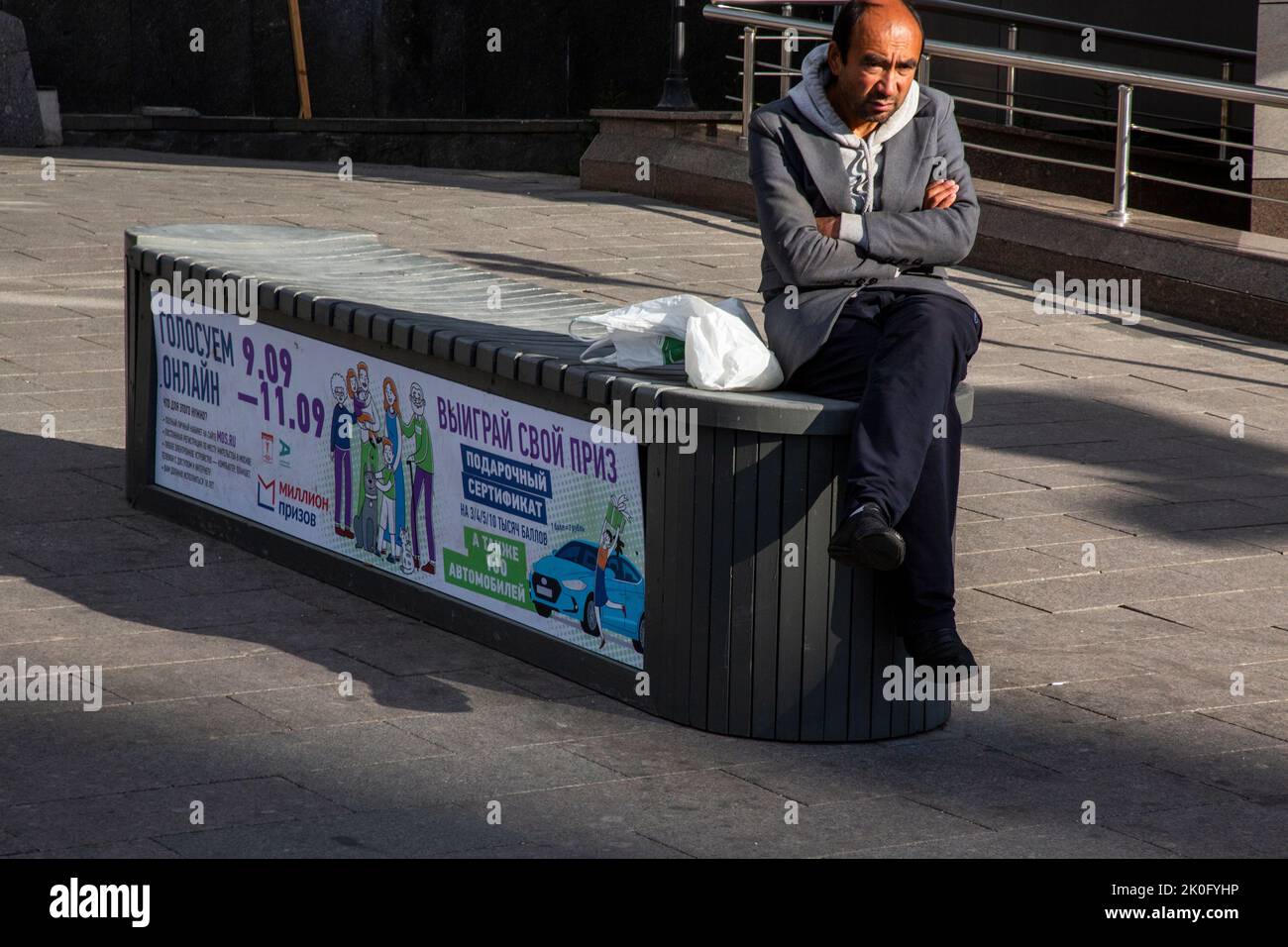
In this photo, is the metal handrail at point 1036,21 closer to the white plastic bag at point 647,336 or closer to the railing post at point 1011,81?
the railing post at point 1011,81

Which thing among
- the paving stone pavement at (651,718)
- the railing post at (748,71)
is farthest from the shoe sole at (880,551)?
the railing post at (748,71)

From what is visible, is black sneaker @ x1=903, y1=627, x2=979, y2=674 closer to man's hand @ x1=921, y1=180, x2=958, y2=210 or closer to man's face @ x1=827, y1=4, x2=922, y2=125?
man's hand @ x1=921, y1=180, x2=958, y2=210

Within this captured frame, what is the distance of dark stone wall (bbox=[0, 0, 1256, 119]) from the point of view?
1995 centimetres

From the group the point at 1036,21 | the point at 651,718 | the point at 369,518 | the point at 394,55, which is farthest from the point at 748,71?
the point at 651,718

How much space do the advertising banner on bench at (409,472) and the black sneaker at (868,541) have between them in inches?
29.1

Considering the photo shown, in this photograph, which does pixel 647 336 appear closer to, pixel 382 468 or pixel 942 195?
pixel 942 195

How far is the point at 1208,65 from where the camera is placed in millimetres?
17844

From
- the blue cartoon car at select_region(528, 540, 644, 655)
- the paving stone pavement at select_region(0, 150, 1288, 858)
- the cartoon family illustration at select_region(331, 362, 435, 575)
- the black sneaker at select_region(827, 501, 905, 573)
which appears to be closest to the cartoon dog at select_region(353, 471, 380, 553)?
the cartoon family illustration at select_region(331, 362, 435, 575)

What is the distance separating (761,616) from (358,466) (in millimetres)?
1886

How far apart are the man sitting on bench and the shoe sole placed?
2 centimetres

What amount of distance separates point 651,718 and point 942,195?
175 centimetres
